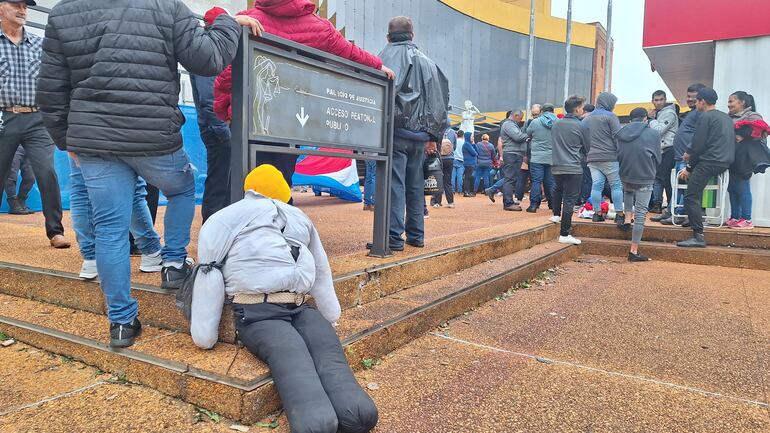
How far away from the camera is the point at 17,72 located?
13.9ft

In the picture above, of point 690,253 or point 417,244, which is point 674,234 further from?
point 417,244

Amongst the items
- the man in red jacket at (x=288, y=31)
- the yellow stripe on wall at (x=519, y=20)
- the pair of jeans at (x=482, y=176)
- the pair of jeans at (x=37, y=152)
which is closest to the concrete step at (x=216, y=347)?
the pair of jeans at (x=37, y=152)

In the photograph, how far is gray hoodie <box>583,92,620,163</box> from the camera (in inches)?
294

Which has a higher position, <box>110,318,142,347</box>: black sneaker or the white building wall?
the white building wall

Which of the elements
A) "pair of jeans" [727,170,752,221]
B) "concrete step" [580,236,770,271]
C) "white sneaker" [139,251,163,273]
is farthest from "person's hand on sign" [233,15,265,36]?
"pair of jeans" [727,170,752,221]

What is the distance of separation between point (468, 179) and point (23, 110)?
11.5 metres

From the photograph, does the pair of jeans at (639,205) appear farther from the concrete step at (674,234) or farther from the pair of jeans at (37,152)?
the pair of jeans at (37,152)

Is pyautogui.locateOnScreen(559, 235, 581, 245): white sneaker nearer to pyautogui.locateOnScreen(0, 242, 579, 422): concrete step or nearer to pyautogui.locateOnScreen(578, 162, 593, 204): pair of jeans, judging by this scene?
pyautogui.locateOnScreen(578, 162, 593, 204): pair of jeans

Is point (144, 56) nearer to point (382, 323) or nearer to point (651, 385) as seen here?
point (382, 323)

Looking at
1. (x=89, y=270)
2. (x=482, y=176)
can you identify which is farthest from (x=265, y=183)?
(x=482, y=176)

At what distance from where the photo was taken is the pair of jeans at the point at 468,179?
14.3 m

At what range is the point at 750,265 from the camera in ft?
21.4

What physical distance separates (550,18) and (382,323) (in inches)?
1638

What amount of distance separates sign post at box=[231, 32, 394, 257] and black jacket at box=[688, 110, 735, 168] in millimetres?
4562
